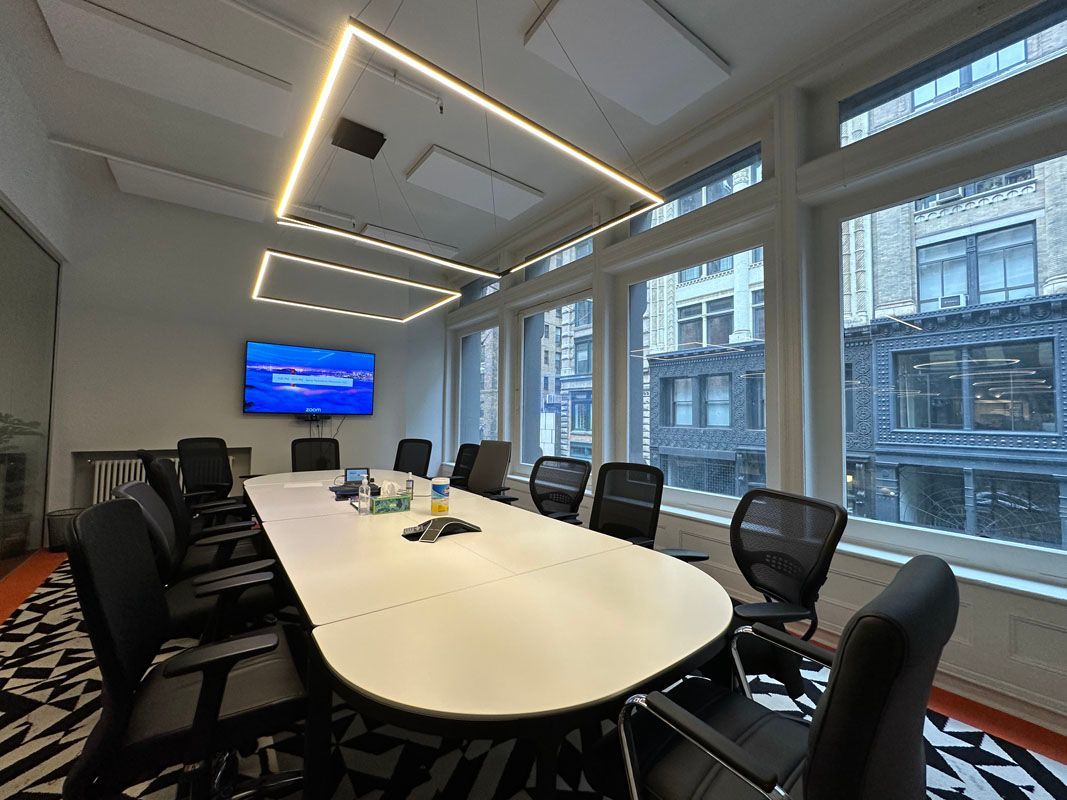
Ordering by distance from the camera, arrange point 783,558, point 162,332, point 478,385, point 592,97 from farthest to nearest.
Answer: point 478,385, point 162,332, point 592,97, point 783,558

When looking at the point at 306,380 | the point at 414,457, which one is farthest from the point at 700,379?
the point at 306,380

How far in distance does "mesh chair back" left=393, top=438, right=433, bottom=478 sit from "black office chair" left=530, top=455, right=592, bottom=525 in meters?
2.05

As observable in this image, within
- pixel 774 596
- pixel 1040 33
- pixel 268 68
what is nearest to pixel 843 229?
pixel 1040 33

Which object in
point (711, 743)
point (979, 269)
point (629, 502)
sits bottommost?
point (711, 743)

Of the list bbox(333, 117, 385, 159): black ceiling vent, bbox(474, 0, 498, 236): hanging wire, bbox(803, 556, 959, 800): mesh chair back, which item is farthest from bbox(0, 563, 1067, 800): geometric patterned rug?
bbox(333, 117, 385, 159): black ceiling vent

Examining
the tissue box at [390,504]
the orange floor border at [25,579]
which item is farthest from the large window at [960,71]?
the orange floor border at [25,579]

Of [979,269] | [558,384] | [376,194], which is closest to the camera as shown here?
[979,269]

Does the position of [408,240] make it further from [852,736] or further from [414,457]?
[852,736]

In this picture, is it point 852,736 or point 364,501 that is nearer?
point 852,736

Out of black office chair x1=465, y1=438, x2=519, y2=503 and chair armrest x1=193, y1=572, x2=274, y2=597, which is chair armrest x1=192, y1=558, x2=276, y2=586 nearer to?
chair armrest x1=193, y1=572, x2=274, y2=597

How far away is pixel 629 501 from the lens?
2.71 meters

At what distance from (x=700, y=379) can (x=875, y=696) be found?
324 cm

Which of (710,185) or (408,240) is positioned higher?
(408,240)

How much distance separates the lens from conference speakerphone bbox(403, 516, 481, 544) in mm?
2145
